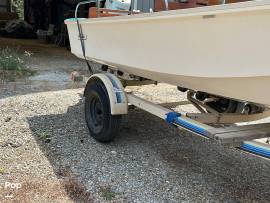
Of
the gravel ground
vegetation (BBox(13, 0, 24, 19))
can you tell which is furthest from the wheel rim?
vegetation (BBox(13, 0, 24, 19))

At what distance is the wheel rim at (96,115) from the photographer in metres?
4.41

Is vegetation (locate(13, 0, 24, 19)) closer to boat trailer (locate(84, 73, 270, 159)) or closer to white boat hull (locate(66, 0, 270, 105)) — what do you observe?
boat trailer (locate(84, 73, 270, 159))

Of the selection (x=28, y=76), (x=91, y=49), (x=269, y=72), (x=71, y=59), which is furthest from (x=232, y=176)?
(x=71, y=59)

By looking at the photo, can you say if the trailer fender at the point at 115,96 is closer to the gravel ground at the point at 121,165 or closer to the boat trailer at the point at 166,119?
the boat trailer at the point at 166,119

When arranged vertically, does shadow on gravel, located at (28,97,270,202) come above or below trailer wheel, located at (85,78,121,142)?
below

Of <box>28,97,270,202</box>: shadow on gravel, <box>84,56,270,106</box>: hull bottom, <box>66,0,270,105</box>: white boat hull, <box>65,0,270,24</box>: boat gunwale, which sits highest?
<box>65,0,270,24</box>: boat gunwale

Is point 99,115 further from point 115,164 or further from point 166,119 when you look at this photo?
point 166,119

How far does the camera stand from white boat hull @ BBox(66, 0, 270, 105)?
2.59 m

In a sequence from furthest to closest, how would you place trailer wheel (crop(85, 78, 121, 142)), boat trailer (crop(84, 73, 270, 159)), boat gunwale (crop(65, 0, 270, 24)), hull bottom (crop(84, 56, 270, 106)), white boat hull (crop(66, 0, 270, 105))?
trailer wheel (crop(85, 78, 121, 142)) → boat trailer (crop(84, 73, 270, 159)) → hull bottom (crop(84, 56, 270, 106)) → white boat hull (crop(66, 0, 270, 105)) → boat gunwale (crop(65, 0, 270, 24))

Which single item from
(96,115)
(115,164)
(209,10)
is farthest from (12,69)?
(209,10)

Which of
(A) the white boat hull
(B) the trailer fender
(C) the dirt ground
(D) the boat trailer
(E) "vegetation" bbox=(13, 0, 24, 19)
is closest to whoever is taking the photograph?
(A) the white boat hull

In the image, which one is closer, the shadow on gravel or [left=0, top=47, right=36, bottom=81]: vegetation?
the shadow on gravel

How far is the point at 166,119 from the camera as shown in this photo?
3584 millimetres

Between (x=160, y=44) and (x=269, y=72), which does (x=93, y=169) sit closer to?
(x=160, y=44)
